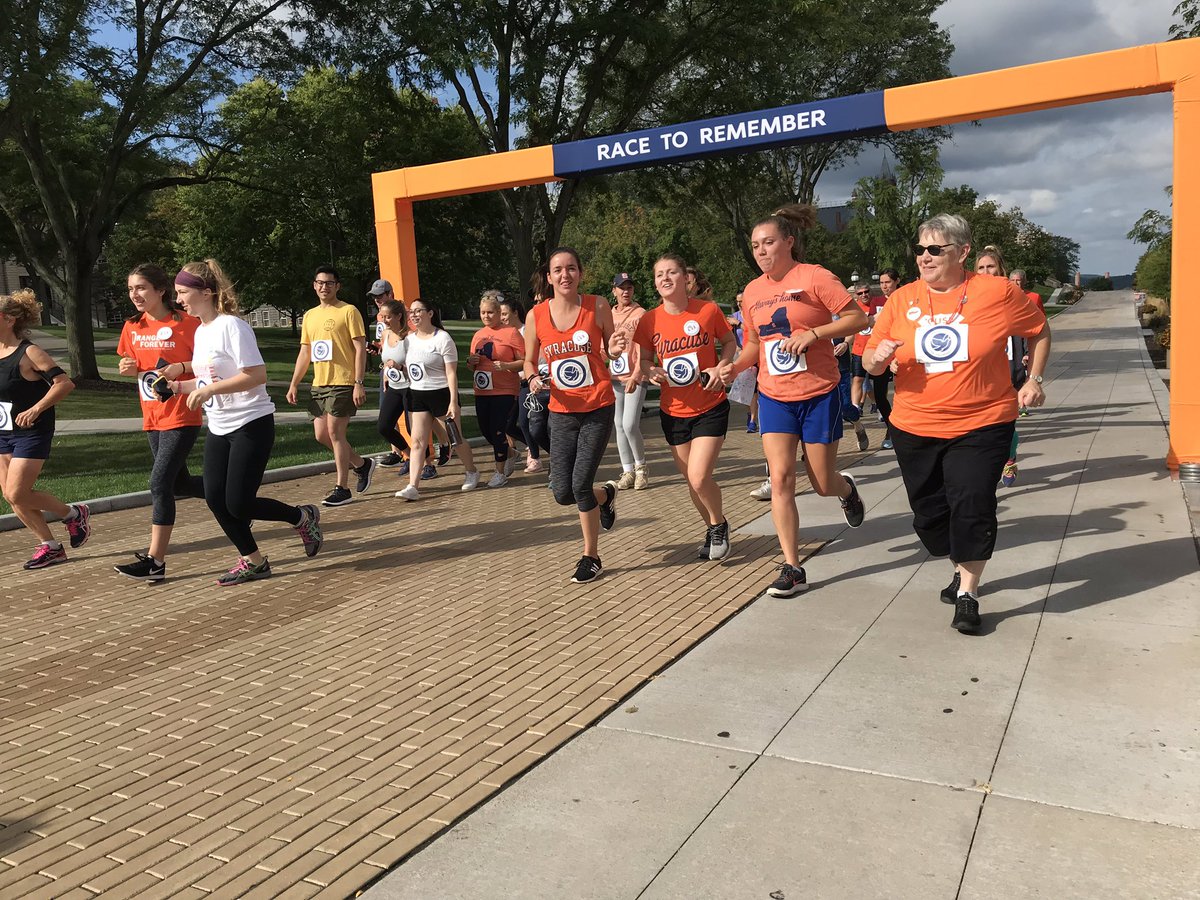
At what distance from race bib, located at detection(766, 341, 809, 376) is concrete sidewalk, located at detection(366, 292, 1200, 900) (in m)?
1.23

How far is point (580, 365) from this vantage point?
18.7 ft

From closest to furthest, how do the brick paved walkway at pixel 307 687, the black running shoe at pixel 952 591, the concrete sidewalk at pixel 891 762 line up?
1. the concrete sidewalk at pixel 891 762
2. the brick paved walkway at pixel 307 687
3. the black running shoe at pixel 952 591

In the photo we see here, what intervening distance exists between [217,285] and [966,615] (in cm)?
455

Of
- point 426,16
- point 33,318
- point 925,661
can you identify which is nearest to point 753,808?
point 925,661

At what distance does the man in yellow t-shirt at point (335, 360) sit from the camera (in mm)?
8680

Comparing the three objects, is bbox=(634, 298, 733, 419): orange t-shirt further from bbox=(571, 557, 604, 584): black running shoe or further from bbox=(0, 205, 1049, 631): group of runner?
bbox=(571, 557, 604, 584): black running shoe

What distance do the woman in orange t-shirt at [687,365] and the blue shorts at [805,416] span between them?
43 cm

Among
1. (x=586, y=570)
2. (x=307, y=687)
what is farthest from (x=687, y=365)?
(x=307, y=687)

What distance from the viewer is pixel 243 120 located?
22.8 metres

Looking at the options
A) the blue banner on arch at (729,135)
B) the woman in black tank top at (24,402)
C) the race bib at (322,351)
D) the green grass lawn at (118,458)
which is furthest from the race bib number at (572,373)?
the green grass lawn at (118,458)

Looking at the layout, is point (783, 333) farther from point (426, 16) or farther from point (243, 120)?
point (243, 120)

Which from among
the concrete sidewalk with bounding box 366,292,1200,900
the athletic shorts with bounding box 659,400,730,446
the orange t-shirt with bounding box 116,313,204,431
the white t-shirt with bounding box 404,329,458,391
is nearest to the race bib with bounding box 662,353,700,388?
the athletic shorts with bounding box 659,400,730,446

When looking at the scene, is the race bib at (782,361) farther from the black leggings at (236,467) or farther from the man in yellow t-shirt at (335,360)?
the man in yellow t-shirt at (335,360)

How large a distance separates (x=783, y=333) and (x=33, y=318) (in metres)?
5.07
